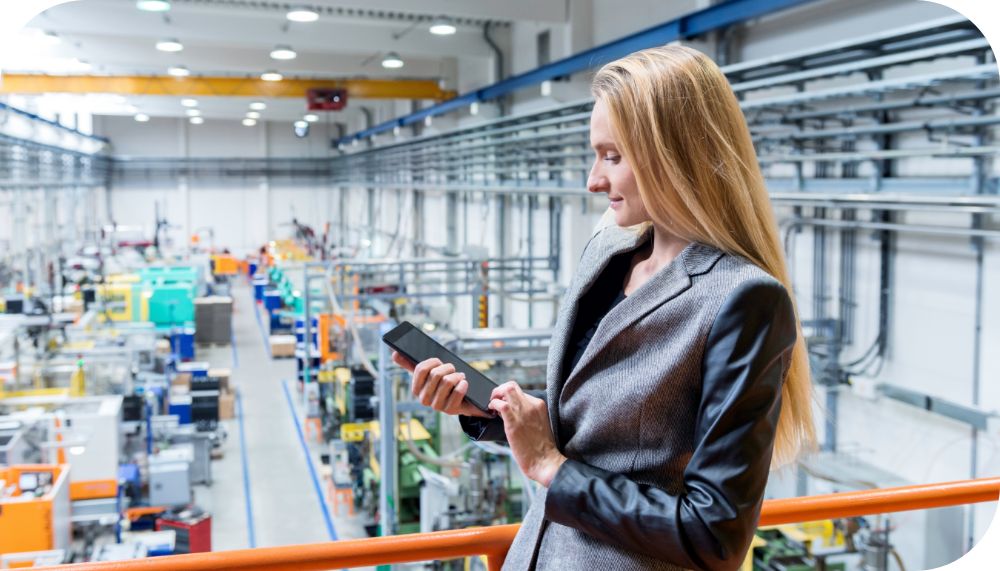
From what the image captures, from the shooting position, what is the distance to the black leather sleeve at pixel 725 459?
3.02ft

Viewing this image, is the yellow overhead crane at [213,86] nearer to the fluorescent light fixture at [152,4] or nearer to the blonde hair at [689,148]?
the fluorescent light fixture at [152,4]

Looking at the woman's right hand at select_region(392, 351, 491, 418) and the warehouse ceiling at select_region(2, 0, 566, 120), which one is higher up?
the warehouse ceiling at select_region(2, 0, 566, 120)

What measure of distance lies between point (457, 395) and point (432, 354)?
103mm

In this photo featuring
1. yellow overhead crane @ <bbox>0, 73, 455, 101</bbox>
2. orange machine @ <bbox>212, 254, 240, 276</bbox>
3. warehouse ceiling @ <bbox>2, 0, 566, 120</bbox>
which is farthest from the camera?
orange machine @ <bbox>212, 254, 240, 276</bbox>

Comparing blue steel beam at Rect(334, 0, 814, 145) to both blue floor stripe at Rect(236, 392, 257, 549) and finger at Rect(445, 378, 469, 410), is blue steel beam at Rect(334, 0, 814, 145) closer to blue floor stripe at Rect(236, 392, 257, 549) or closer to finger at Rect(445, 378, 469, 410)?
finger at Rect(445, 378, 469, 410)

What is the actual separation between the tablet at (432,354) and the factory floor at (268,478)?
6.62 metres

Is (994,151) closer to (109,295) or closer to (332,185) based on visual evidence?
(109,295)

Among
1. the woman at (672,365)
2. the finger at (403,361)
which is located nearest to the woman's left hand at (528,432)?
the woman at (672,365)

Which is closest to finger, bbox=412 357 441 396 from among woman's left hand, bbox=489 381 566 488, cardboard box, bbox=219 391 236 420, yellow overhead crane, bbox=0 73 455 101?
woman's left hand, bbox=489 381 566 488

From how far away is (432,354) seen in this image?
3.89 feet

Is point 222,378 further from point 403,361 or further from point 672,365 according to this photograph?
point 672,365

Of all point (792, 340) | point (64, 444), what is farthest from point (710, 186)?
point (64, 444)

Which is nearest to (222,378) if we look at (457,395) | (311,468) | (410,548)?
(311,468)

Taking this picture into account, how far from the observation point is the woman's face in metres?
1.01
